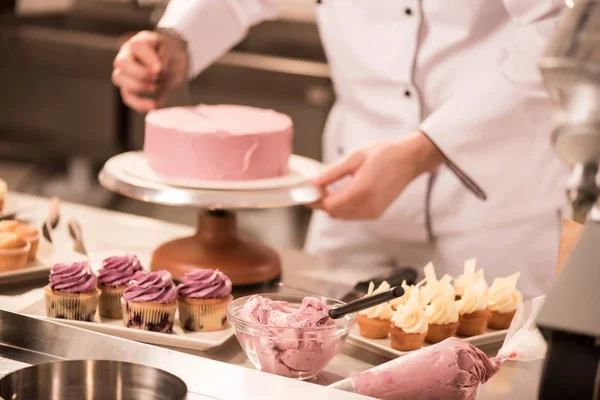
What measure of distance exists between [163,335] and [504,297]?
2.03 feet

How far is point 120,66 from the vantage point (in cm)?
220

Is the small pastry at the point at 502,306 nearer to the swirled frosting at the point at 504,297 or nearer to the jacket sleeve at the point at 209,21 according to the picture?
the swirled frosting at the point at 504,297

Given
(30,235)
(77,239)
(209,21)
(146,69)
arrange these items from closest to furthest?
1. (30,235)
2. (77,239)
3. (146,69)
4. (209,21)

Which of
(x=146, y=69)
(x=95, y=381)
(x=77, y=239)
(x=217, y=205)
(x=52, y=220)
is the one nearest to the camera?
(x=95, y=381)

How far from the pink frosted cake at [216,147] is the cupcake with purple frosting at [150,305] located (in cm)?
36

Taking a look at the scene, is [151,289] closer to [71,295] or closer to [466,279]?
[71,295]

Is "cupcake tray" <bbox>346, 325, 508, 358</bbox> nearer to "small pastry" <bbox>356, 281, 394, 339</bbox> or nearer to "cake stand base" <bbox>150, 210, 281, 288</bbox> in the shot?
"small pastry" <bbox>356, 281, 394, 339</bbox>

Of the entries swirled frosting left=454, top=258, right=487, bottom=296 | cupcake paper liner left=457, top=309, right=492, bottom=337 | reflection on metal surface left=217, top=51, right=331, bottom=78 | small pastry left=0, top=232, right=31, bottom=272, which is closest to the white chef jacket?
swirled frosting left=454, top=258, right=487, bottom=296

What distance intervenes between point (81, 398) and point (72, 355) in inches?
6.8

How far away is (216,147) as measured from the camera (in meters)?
1.82

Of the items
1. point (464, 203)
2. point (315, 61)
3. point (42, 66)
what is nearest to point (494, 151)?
point (464, 203)

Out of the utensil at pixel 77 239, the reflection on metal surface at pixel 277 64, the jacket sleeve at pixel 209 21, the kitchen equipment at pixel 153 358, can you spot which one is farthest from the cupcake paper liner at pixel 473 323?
the reflection on metal surface at pixel 277 64

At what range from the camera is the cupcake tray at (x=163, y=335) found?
146 centimetres

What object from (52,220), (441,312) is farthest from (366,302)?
(52,220)
